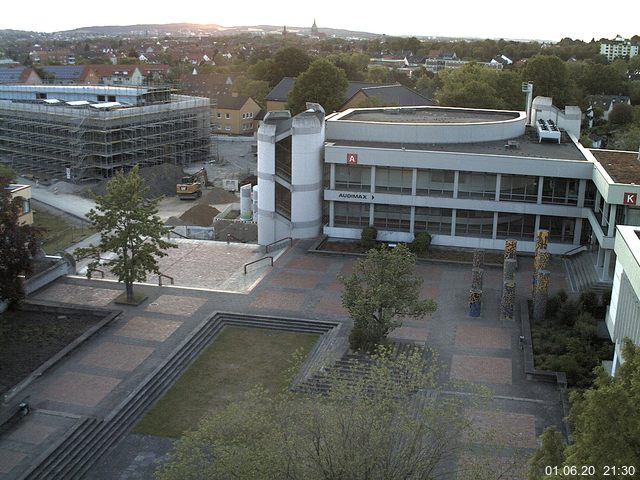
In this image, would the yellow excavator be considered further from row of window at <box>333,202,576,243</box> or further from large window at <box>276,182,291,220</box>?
row of window at <box>333,202,576,243</box>

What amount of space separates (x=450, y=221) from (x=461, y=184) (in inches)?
91.6

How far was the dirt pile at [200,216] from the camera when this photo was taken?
5491 centimetres

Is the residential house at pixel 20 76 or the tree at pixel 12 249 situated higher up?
the residential house at pixel 20 76

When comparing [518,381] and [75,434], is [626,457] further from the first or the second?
[75,434]

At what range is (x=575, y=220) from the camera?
42500 millimetres

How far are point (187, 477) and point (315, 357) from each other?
14279mm

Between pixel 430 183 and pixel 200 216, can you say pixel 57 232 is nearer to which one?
pixel 200 216

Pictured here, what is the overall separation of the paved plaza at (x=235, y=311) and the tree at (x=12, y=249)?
11.8ft

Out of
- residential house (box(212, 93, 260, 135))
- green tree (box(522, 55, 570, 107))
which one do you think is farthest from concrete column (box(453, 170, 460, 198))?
residential house (box(212, 93, 260, 135))

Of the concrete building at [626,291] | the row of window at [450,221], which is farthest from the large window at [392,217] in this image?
the concrete building at [626,291]

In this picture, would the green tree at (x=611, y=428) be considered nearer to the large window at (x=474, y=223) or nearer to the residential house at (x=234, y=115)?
the large window at (x=474, y=223)

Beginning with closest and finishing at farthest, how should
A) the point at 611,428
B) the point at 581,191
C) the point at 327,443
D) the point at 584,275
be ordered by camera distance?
1. the point at 611,428
2. the point at 327,443
3. the point at 584,275
4. the point at 581,191

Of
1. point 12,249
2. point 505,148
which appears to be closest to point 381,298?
point 12,249

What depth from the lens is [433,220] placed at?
146 feet
